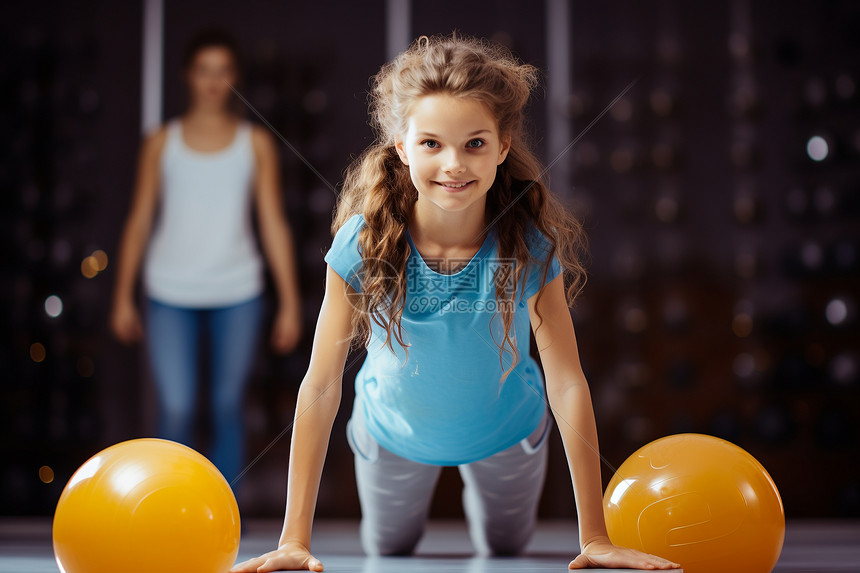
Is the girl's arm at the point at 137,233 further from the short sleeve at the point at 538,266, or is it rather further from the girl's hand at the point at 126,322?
the short sleeve at the point at 538,266

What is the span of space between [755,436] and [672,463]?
251 centimetres

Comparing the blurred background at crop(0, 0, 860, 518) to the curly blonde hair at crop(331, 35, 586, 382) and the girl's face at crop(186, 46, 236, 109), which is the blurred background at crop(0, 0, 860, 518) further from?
the curly blonde hair at crop(331, 35, 586, 382)

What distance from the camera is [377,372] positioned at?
213cm

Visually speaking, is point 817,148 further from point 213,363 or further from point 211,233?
point 213,363

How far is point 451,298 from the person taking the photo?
1909mm

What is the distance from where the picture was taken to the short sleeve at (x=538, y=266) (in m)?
1.83

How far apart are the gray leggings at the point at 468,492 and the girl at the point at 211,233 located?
132 cm

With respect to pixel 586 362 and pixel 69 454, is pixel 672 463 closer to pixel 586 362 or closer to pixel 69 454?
pixel 586 362

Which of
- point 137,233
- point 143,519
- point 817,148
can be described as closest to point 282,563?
point 143,519

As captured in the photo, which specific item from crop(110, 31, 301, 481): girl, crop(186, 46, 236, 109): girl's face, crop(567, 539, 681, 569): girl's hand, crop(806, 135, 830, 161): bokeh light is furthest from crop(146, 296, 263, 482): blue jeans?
crop(806, 135, 830, 161): bokeh light

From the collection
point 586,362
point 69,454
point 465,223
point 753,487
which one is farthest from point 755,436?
point 69,454

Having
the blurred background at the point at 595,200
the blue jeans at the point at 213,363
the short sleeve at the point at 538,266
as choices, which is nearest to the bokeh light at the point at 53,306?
the blurred background at the point at 595,200

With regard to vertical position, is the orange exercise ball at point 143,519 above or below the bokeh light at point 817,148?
below

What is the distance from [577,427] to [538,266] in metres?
0.36
